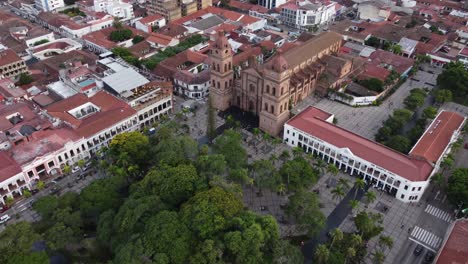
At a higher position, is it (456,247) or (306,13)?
(306,13)

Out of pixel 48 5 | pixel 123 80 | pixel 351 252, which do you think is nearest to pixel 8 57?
pixel 123 80

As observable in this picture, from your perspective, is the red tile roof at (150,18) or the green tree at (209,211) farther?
the red tile roof at (150,18)

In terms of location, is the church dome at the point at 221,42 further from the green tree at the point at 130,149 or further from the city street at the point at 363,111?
the green tree at the point at 130,149

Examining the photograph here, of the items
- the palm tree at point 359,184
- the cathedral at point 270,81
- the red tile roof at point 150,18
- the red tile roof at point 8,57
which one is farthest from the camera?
the red tile roof at point 150,18

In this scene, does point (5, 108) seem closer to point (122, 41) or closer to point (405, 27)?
point (122, 41)

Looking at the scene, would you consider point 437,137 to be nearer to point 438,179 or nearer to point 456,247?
point 438,179

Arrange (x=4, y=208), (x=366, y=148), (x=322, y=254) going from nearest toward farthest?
1. (x=322, y=254)
2. (x=4, y=208)
3. (x=366, y=148)

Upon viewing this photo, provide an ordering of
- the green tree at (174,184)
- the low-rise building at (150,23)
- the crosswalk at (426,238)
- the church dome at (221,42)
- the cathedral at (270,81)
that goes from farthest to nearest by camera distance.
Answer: the low-rise building at (150,23) < the church dome at (221,42) < the cathedral at (270,81) < the crosswalk at (426,238) < the green tree at (174,184)

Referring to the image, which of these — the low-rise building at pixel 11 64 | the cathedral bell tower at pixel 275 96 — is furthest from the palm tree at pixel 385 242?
the low-rise building at pixel 11 64
